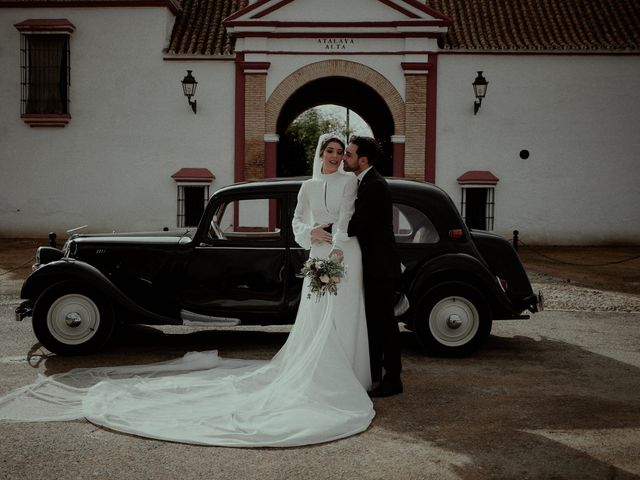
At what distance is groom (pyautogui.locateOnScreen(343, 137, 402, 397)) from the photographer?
5.13 m

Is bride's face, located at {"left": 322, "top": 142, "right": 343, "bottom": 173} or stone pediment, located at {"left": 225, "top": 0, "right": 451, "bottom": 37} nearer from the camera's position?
bride's face, located at {"left": 322, "top": 142, "right": 343, "bottom": 173}

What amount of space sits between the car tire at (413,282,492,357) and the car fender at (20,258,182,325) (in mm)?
2220

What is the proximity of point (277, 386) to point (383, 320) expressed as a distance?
93 centimetres

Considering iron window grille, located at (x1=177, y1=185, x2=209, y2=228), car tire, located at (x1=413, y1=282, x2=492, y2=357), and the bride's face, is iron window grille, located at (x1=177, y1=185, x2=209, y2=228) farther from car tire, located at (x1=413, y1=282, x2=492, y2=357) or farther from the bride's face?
the bride's face

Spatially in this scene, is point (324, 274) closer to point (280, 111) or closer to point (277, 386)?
point (277, 386)

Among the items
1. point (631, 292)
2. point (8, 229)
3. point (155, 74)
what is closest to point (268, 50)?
point (155, 74)

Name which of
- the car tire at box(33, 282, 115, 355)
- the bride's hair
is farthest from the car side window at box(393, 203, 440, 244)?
the car tire at box(33, 282, 115, 355)

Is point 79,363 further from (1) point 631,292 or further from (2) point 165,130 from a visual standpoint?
(2) point 165,130

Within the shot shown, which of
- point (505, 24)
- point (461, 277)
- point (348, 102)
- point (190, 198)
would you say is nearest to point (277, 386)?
point (461, 277)

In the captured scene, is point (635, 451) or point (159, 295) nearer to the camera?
point (635, 451)

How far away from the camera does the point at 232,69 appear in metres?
19.6

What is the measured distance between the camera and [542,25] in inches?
813

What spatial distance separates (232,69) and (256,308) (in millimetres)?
14233

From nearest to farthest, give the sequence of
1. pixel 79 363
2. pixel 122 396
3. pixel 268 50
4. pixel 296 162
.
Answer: pixel 122 396 → pixel 79 363 → pixel 268 50 → pixel 296 162
